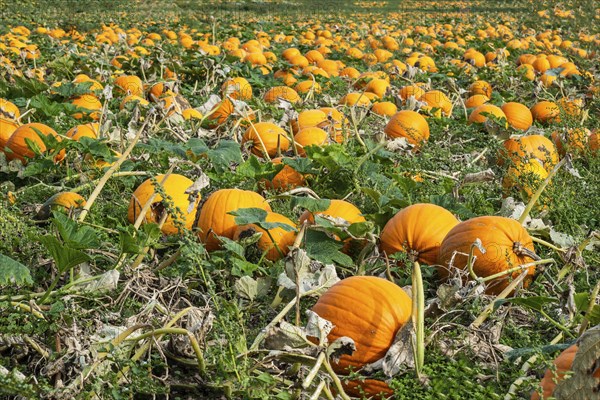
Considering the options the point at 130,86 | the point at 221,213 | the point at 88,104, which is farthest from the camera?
the point at 130,86

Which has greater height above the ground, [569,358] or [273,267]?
[569,358]

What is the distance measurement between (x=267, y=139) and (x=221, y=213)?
149 centimetres

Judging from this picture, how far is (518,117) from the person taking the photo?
6.17 m

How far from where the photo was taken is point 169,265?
10.8 ft

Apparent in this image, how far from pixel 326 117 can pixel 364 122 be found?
0.40 metres

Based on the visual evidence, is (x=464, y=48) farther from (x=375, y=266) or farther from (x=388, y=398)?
(x=388, y=398)

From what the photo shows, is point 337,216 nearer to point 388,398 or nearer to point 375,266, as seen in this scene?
point 375,266

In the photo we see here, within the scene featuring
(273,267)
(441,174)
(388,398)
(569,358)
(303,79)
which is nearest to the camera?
(569,358)

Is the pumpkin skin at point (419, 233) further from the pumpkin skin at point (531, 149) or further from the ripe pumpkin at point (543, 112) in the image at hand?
the ripe pumpkin at point (543, 112)

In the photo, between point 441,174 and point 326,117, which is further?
point 326,117

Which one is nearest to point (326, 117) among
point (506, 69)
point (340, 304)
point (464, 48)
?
point (340, 304)

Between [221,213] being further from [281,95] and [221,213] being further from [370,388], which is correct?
[281,95]

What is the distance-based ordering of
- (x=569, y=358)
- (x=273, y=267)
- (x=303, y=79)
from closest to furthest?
(x=569, y=358)
(x=273, y=267)
(x=303, y=79)

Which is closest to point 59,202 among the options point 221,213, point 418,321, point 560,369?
point 221,213
